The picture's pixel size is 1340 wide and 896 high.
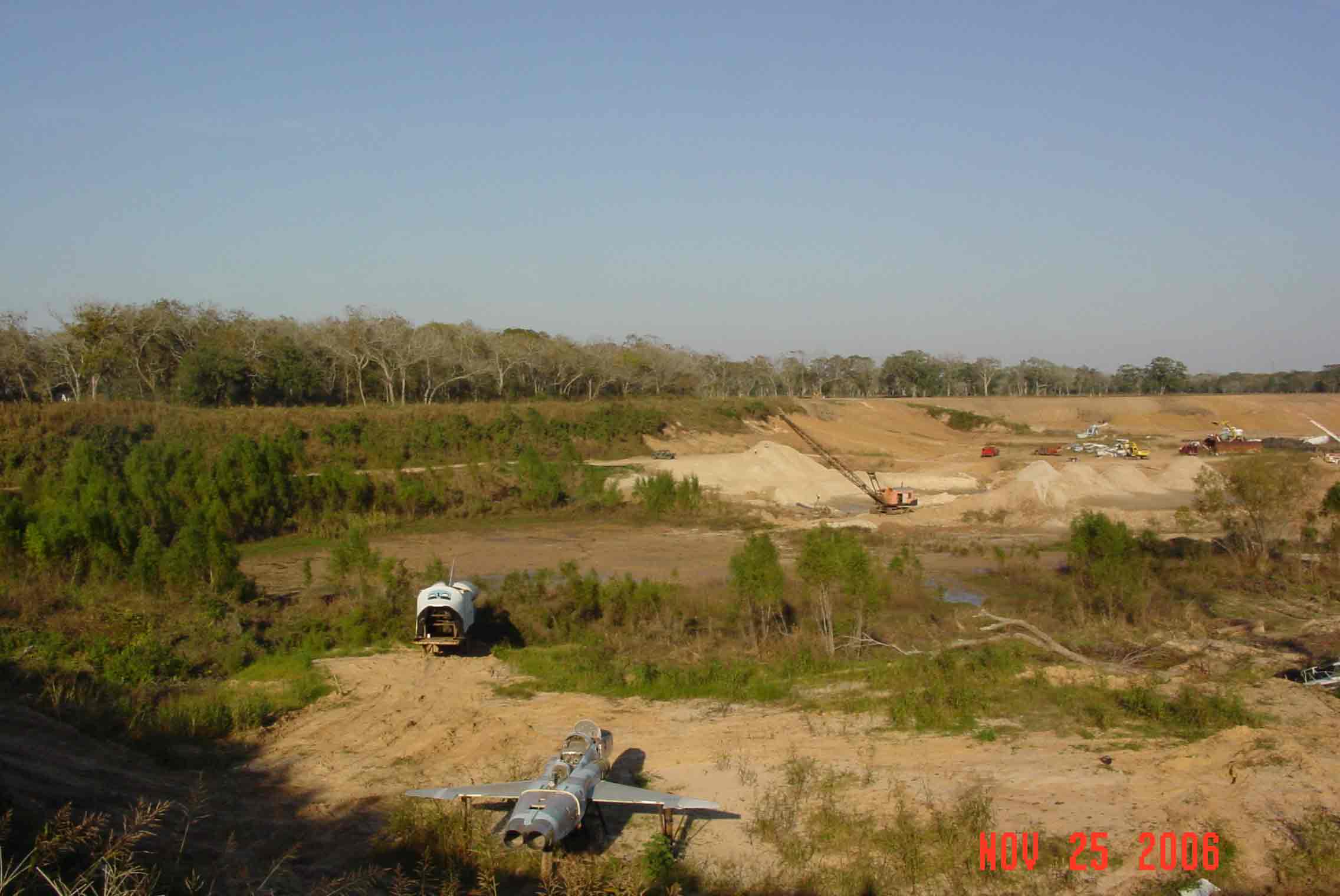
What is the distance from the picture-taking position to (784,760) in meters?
9.90

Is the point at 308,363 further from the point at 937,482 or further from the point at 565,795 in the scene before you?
the point at 565,795

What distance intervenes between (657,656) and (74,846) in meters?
9.87

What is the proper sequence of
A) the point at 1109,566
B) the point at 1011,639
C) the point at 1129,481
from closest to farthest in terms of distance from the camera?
1. the point at 1011,639
2. the point at 1109,566
3. the point at 1129,481

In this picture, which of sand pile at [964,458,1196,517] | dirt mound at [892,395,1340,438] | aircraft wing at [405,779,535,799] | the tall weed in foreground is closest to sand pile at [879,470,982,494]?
sand pile at [964,458,1196,517]

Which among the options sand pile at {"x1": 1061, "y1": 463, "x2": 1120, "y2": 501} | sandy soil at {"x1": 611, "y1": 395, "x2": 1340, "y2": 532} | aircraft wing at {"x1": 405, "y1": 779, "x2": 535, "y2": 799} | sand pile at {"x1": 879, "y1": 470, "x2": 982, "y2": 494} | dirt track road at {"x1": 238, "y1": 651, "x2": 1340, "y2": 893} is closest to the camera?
aircraft wing at {"x1": 405, "y1": 779, "x2": 535, "y2": 799}

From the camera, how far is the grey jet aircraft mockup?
6609 mm

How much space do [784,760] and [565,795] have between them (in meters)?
3.54

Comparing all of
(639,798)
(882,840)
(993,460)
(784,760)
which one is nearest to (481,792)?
(639,798)

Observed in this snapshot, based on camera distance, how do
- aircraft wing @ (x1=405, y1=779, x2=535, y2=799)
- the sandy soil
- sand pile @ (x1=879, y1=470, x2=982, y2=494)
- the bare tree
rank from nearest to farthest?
aircraft wing @ (x1=405, y1=779, x2=535, y2=799)
the sandy soil
sand pile @ (x1=879, y1=470, x2=982, y2=494)
the bare tree

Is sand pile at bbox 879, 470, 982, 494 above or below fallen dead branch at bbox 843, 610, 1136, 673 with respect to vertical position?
below

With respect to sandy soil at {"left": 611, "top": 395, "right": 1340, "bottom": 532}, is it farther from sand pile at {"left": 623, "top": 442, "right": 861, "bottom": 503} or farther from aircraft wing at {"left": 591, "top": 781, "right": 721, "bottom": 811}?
aircraft wing at {"left": 591, "top": 781, "right": 721, "bottom": 811}

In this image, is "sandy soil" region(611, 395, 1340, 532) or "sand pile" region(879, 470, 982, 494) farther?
"sand pile" region(879, 470, 982, 494)

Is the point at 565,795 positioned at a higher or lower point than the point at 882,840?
higher

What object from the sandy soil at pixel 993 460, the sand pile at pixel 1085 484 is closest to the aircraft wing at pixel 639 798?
the sandy soil at pixel 993 460
